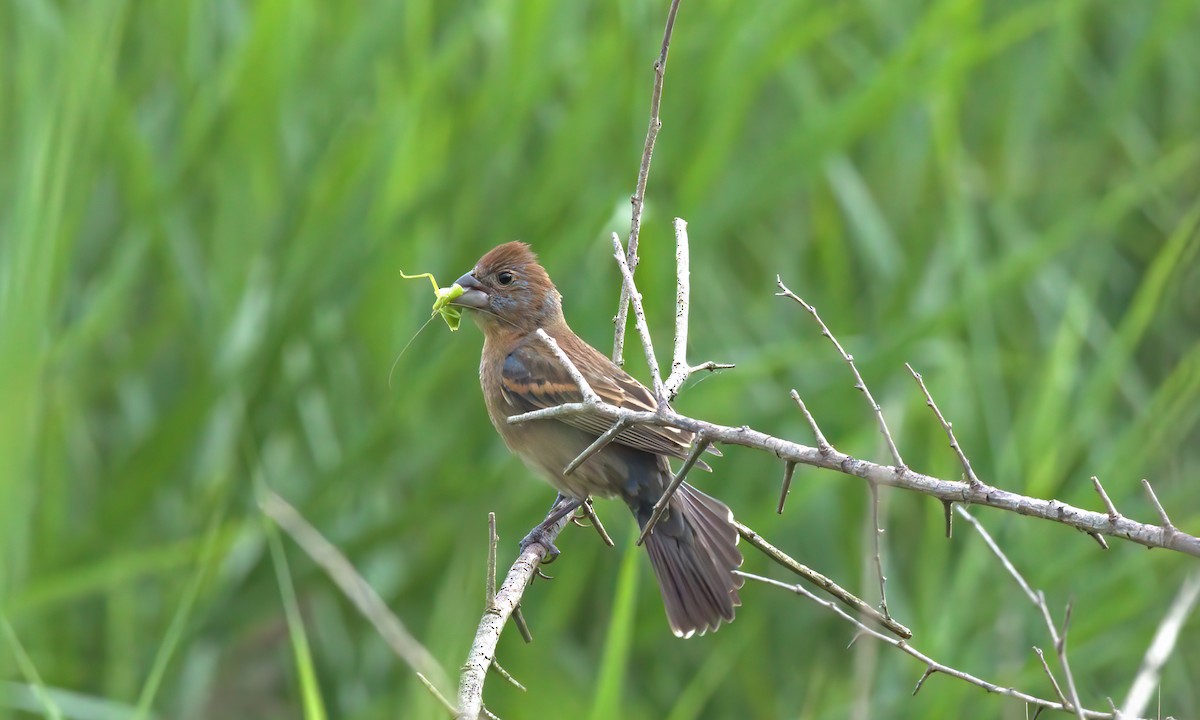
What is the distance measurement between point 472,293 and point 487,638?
1.91m

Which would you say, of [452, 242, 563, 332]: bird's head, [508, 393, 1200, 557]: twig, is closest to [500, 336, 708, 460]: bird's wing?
[452, 242, 563, 332]: bird's head

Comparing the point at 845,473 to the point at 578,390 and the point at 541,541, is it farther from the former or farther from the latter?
the point at 578,390

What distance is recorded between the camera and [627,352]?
14.6 feet

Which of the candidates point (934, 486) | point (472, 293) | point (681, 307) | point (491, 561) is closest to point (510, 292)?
point (472, 293)

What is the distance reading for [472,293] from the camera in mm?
4129

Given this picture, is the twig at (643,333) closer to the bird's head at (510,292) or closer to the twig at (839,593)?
the twig at (839,593)

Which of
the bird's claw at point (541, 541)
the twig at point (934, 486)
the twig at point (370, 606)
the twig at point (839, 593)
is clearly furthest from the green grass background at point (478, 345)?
the twig at point (934, 486)

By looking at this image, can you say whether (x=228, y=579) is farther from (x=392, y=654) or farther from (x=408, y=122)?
(x=408, y=122)

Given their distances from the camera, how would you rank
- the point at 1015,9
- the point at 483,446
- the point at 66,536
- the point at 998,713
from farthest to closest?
the point at 1015,9 → the point at 483,446 → the point at 66,536 → the point at 998,713

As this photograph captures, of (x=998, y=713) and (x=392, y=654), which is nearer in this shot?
(x=998, y=713)

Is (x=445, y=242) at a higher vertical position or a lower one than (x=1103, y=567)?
Result: higher

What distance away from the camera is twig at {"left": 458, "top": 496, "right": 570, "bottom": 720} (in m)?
2.12

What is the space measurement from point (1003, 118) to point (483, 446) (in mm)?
2907

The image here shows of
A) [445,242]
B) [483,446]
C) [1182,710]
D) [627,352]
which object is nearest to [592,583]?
[483,446]
